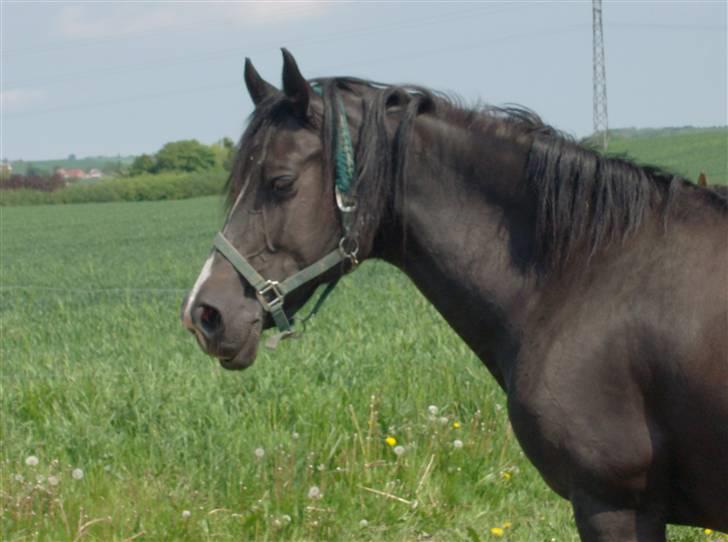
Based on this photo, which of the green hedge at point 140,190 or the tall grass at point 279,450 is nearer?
the tall grass at point 279,450

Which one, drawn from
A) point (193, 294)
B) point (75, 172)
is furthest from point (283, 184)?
point (75, 172)

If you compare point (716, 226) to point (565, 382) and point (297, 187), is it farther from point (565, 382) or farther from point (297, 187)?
point (297, 187)

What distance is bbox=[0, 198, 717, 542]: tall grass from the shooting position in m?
5.54

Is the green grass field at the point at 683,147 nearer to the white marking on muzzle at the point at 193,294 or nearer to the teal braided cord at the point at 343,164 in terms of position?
the teal braided cord at the point at 343,164

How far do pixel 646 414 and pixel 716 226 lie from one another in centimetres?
62

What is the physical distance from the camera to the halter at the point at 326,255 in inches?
136

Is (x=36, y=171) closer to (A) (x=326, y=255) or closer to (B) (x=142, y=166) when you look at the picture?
(B) (x=142, y=166)

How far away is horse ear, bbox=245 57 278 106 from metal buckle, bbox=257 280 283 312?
0.62 meters

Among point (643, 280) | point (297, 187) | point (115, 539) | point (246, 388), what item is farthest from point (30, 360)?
point (643, 280)

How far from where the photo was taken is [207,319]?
346 cm

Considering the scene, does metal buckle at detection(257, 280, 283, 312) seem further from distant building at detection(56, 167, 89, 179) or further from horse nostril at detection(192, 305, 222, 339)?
distant building at detection(56, 167, 89, 179)

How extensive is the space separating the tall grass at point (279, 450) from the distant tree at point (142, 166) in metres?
64.4

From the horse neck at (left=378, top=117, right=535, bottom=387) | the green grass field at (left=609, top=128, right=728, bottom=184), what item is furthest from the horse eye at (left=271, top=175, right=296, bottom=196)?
the green grass field at (left=609, top=128, right=728, bottom=184)

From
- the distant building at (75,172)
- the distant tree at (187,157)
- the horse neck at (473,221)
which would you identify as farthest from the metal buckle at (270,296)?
the distant building at (75,172)
